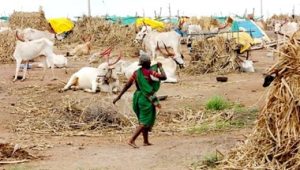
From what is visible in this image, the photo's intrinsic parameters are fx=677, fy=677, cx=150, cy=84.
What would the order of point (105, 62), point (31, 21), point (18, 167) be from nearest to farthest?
point (18, 167) < point (105, 62) < point (31, 21)

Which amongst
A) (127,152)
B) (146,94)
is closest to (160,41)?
(146,94)

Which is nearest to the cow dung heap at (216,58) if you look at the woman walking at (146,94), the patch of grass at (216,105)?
the patch of grass at (216,105)

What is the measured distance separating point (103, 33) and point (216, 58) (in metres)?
14.4

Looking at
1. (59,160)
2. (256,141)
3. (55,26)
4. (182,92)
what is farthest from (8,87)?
(55,26)

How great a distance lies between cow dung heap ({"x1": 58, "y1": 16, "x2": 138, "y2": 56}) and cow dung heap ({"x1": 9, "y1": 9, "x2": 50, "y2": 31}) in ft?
5.17

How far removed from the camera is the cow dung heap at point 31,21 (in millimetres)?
37500

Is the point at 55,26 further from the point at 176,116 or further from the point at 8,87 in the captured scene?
the point at 176,116

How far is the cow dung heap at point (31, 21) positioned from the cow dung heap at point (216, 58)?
17761 mm

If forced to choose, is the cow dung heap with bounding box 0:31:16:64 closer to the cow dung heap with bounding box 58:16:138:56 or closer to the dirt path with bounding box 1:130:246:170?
the cow dung heap with bounding box 58:16:138:56

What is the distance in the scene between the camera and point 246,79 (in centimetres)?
1902

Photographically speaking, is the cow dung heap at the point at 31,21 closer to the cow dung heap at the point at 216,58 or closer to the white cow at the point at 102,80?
the cow dung heap at the point at 216,58

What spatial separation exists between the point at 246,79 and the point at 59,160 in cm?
1063

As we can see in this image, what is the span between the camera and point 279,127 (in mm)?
7461

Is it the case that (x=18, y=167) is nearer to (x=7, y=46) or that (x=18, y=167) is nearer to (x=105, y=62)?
(x=105, y=62)
